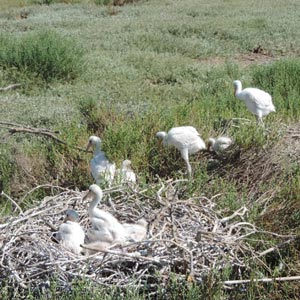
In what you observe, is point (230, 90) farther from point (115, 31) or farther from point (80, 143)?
point (115, 31)

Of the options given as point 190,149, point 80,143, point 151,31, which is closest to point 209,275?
point 190,149

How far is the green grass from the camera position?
6.58 m

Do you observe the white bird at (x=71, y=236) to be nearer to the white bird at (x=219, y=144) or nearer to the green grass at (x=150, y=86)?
the green grass at (x=150, y=86)

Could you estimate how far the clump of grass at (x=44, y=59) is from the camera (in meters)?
11.1

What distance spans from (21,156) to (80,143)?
0.63 meters

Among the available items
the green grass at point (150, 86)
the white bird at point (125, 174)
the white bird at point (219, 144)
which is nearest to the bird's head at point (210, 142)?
the white bird at point (219, 144)

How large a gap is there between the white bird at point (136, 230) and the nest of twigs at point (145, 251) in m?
0.06

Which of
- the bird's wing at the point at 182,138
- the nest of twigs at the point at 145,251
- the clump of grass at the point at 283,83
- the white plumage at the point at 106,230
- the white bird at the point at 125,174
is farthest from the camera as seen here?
the clump of grass at the point at 283,83

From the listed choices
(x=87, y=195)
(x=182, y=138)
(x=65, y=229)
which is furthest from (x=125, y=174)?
(x=65, y=229)

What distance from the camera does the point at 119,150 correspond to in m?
6.81

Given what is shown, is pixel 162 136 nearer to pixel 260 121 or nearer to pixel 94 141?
pixel 94 141

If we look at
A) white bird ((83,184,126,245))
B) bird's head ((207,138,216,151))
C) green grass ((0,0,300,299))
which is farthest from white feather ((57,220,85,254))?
bird's head ((207,138,216,151))

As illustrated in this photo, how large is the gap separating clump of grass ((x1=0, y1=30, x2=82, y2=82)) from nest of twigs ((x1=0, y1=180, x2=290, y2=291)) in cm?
610

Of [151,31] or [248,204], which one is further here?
[151,31]
